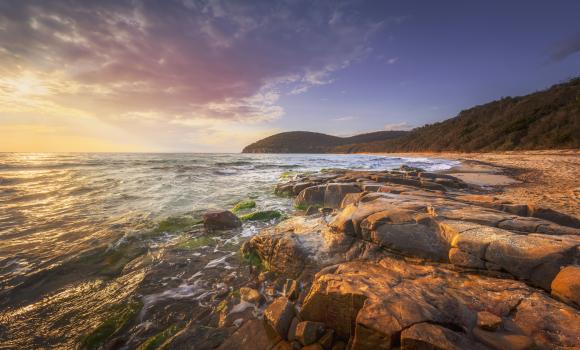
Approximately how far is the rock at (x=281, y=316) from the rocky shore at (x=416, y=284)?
0.04 feet

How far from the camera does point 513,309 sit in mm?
2578

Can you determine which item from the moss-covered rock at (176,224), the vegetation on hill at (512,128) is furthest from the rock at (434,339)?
the vegetation on hill at (512,128)

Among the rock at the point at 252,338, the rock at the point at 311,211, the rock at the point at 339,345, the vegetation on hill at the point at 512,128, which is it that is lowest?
the rock at the point at 252,338

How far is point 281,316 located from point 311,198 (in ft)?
23.2

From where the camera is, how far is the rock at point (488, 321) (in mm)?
2332

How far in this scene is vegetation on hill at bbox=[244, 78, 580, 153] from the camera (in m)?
31.4

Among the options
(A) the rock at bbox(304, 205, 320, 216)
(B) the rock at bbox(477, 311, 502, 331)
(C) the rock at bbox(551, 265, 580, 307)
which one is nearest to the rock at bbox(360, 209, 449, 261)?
(C) the rock at bbox(551, 265, 580, 307)

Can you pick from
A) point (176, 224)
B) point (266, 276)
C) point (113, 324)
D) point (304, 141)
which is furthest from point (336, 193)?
point (304, 141)

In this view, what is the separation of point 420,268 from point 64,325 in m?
5.52

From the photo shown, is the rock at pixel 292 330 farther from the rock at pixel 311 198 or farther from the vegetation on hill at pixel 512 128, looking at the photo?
the vegetation on hill at pixel 512 128

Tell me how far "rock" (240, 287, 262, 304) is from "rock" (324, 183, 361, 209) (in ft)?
18.7

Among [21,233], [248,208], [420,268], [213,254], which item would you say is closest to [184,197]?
[248,208]

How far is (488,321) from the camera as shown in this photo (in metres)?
2.38

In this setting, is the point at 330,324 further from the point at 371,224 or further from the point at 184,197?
the point at 184,197
